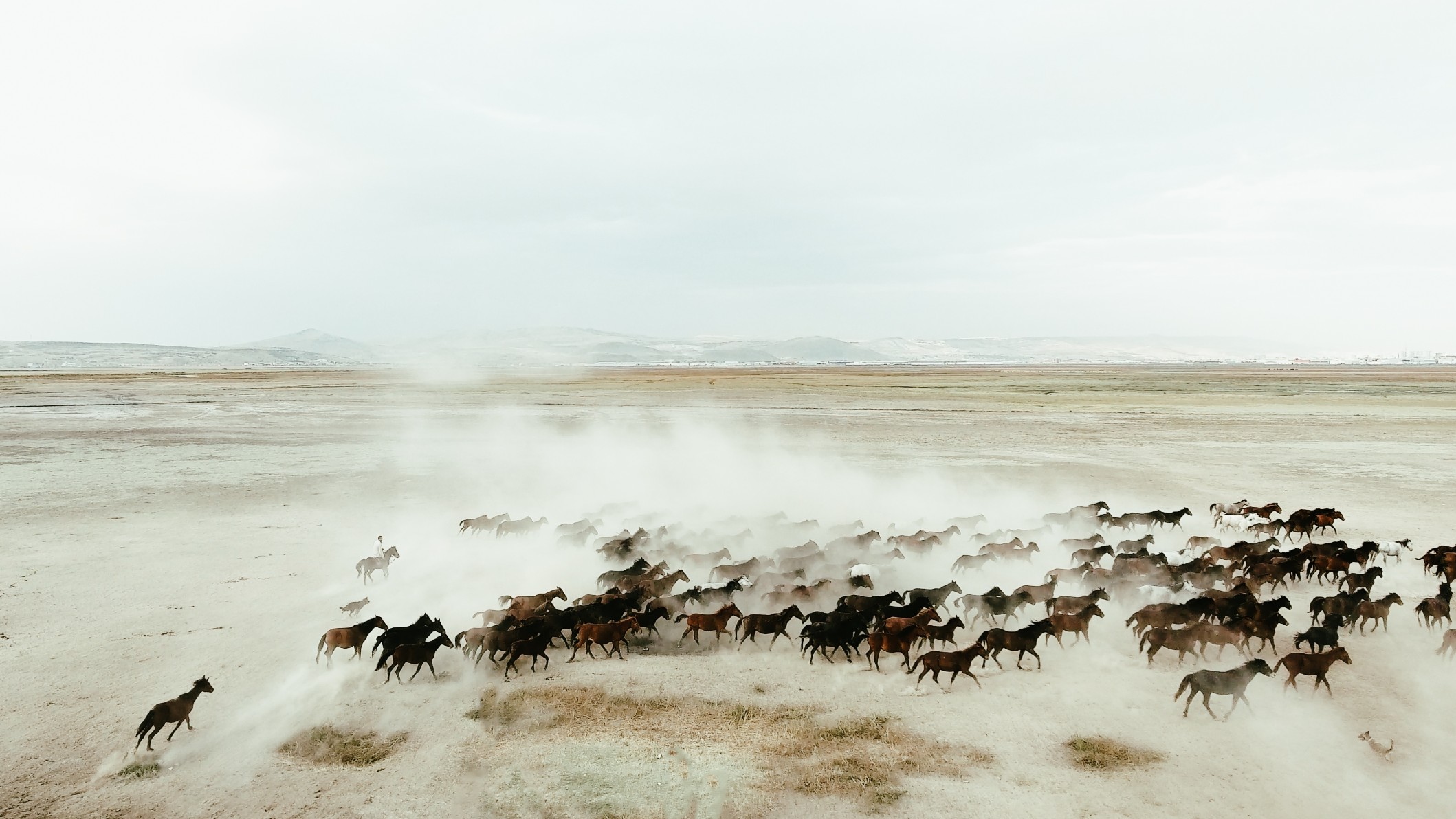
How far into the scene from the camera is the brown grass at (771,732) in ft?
22.5

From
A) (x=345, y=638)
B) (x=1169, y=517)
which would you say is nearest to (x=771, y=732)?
(x=345, y=638)

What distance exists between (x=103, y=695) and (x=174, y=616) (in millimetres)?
2781

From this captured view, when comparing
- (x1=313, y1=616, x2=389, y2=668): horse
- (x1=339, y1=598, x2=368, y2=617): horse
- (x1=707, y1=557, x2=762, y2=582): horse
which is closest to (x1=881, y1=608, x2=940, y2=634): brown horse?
(x1=707, y1=557, x2=762, y2=582): horse

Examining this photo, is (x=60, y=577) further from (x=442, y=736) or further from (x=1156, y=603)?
(x=1156, y=603)

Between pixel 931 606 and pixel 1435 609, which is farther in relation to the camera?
pixel 931 606

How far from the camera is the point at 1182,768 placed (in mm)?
7012

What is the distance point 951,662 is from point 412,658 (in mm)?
7113

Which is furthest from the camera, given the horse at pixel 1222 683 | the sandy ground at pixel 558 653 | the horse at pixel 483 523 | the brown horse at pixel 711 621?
the horse at pixel 483 523

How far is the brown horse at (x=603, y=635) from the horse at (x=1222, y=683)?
23.4 ft

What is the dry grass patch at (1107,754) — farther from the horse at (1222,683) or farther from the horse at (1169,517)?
the horse at (1169,517)

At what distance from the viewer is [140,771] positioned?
7.13 meters

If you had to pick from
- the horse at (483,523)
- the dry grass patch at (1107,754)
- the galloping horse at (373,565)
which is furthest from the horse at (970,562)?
the galloping horse at (373,565)

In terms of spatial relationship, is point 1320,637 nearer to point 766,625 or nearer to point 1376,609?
point 1376,609

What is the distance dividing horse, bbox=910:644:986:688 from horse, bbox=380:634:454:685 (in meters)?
6.50
